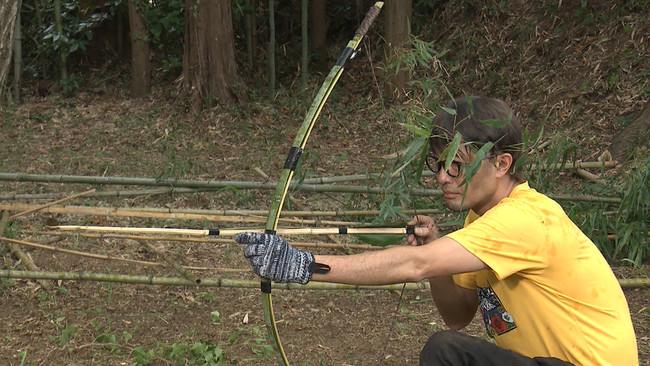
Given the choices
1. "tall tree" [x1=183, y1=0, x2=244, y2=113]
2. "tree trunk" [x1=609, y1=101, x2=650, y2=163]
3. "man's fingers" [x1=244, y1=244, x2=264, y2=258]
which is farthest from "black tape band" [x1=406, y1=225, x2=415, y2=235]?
"tall tree" [x1=183, y1=0, x2=244, y2=113]

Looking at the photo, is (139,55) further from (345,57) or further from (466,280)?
(466,280)

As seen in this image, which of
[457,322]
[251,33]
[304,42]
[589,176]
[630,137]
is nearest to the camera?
[457,322]

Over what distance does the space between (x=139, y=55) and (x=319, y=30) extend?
2.11 meters

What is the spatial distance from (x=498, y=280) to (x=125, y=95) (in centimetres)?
684

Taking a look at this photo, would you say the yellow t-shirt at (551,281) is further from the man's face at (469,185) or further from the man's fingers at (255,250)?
the man's fingers at (255,250)

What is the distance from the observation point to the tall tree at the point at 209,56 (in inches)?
285

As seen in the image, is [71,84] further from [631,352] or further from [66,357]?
[631,352]

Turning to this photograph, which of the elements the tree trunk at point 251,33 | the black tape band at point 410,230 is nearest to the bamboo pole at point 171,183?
the black tape band at point 410,230

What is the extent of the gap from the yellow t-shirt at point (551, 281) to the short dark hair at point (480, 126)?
→ 0.14 m

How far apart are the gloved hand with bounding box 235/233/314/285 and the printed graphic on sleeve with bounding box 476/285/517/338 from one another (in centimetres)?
61

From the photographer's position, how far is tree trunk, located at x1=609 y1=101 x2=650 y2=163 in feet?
18.3

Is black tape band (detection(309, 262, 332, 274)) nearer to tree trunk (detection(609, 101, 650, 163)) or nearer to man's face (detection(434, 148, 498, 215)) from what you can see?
man's face (detection(434, 148, 498, 215))

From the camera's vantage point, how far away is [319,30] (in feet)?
29.2

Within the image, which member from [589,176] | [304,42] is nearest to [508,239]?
[589,176]
